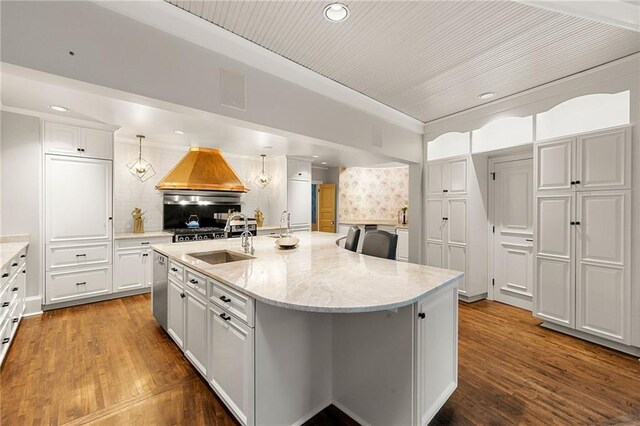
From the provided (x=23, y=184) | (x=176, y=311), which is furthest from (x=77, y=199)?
(x=176, y=311)

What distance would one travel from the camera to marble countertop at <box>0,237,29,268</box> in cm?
243

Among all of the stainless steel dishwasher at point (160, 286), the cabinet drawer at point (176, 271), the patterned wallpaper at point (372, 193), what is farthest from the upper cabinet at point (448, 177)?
the stainless steel dishwasher at point (160, 286)

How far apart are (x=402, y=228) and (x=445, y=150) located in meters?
2.15

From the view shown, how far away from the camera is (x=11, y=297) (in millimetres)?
2664

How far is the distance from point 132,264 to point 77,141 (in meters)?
1.80

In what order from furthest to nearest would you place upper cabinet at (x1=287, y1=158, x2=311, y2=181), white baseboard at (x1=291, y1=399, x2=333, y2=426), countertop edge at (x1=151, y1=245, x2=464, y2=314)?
upper cabinet at (x1=287, y1=158, x2=311, y2=181)
white baseboard at (x1=291, y1=399, x2=333, y2=426)
countertop edge at (x1=151, y1=245, x2=464, y2=314)

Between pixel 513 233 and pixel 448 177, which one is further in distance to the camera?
pixel 448 177

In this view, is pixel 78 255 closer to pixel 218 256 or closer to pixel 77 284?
pixel 77 284

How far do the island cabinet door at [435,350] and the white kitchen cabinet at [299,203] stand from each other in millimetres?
4589

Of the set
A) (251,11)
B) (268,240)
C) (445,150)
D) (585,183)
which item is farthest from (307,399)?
(445,150)

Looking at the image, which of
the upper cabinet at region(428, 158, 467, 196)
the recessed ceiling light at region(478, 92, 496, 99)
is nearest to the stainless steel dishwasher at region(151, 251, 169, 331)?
the upper cabinet at region(428, 158, 467, 196)

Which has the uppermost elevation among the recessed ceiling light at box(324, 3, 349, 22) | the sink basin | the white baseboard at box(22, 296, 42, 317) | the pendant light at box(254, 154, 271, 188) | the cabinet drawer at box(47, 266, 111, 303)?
the recessed ceiling light at box(324, 3, 349, 22)

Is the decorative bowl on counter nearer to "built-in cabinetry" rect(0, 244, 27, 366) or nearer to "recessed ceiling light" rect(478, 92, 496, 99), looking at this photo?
"built-in cabinetry" rect(0, 244, 27, 366)

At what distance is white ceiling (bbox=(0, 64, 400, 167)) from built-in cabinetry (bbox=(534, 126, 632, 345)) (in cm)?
200
